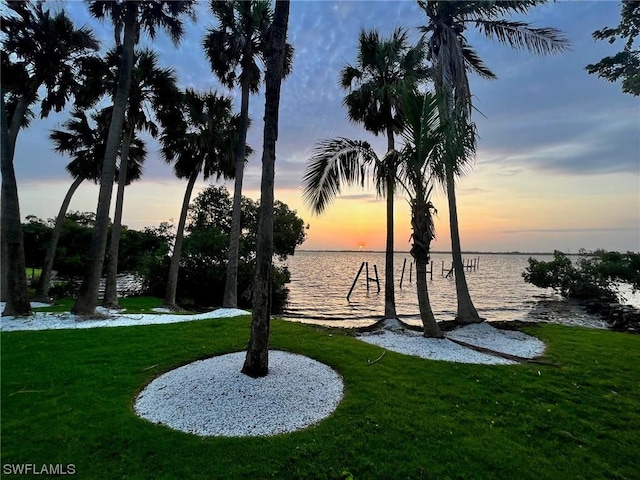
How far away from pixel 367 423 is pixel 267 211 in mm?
3420

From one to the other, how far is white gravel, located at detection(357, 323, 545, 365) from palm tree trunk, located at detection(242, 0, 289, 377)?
3.95 m

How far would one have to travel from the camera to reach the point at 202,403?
4.66 m

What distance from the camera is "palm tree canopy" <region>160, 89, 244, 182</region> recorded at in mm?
15500

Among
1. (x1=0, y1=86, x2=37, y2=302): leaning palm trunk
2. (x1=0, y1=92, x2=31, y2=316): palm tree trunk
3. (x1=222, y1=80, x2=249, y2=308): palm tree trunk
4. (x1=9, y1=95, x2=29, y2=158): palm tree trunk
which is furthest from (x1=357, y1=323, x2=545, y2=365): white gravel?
(x1=9, y1=95, x2=29, y2=158): palm tree trunk

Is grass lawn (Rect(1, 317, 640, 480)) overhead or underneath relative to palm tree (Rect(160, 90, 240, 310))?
underneath

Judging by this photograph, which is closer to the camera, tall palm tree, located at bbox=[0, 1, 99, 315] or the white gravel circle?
the white gravel circle

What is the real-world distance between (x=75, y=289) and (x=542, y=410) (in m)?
25.9

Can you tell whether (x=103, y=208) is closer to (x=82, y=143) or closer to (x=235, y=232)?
(x=235, y=232)

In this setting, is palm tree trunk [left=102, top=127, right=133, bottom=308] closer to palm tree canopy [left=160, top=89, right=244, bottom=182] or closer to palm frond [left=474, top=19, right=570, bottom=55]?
palm tree canopy [left=160, top=89, right=244, bottom=182]

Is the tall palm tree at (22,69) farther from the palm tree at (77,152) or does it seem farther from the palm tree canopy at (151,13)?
the palm tree at (77,152)

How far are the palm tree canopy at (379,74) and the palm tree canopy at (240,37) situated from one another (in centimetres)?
461

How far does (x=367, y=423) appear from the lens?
4156 millimetres

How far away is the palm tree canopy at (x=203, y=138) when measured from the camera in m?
15.5

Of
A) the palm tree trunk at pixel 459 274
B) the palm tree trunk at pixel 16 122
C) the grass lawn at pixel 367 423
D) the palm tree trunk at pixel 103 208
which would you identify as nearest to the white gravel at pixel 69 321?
the palm tree trunk at pixel 103 208
